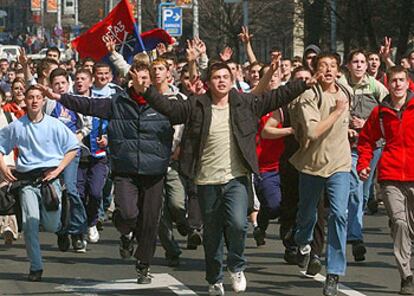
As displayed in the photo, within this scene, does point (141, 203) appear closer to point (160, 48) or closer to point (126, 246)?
point (126, 246)

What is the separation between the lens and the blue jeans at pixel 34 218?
1141 cm

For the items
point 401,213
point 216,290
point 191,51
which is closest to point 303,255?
point 401,213

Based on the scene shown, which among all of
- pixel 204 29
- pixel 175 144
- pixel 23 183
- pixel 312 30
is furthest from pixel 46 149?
pixel 204 29

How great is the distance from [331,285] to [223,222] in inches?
38.6

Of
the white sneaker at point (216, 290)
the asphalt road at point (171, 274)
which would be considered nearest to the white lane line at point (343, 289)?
the asphalt road at point (171, 274)

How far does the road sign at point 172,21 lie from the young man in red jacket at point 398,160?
23.2 meters

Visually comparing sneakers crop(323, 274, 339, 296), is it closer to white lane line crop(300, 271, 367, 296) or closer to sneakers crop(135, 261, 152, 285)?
white lane line crop(300, 271, 367, 296)

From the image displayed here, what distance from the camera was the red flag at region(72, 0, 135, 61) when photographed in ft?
58.3

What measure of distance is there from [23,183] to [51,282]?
0.97 m

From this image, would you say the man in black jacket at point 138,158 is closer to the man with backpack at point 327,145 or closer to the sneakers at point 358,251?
the man with backpack at point 327,145

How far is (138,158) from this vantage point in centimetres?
1109

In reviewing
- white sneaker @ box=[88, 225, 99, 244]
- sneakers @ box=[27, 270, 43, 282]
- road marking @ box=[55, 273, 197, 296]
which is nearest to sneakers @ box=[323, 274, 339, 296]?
road marking @ box=[55, 273, 197, 296]

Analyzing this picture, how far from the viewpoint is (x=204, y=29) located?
54.9 metres

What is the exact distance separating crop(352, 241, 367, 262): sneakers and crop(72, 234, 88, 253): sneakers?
2.80 metres
